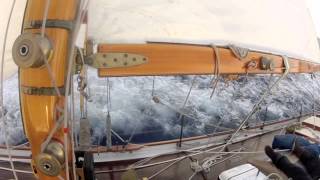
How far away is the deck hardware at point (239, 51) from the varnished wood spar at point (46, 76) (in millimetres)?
315

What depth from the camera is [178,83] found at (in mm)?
2086

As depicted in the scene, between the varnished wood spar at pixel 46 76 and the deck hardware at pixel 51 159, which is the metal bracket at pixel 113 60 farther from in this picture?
the deck hardware at pixel 51 159

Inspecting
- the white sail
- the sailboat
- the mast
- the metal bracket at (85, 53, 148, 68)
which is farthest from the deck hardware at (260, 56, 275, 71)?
the white sail

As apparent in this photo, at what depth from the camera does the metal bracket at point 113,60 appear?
573 mm

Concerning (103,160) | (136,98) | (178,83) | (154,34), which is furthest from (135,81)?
(154,34)

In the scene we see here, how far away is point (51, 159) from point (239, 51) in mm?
410

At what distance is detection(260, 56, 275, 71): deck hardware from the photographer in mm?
737

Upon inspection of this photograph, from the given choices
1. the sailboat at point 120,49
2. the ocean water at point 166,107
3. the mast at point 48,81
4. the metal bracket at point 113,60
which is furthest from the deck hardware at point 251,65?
the ocean water at point 166,107

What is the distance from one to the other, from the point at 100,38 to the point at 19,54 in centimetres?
13

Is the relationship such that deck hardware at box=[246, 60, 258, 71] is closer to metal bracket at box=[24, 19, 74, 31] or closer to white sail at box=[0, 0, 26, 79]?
metal bracket at box=[24, 19, 74, 31]

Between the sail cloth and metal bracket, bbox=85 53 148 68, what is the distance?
3 centimetres

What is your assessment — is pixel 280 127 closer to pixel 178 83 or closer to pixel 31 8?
pixel 178 83

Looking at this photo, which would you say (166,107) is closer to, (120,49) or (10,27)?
(10,27)

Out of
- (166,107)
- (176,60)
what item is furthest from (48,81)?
→ (166,107)
